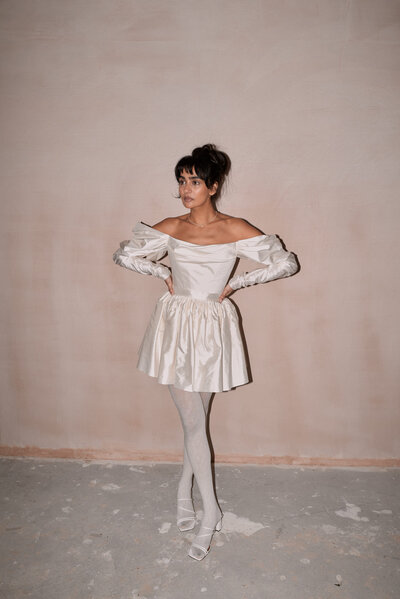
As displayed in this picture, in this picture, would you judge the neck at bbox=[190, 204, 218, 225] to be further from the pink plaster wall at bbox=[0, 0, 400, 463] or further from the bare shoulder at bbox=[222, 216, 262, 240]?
the pink plaster wall at bbox=[0, 0, 400, 463]

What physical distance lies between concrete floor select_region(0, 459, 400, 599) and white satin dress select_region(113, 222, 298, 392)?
0.73 m

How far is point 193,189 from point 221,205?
473mm

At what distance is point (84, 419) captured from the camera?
253cm

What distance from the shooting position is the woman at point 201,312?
1.80 m

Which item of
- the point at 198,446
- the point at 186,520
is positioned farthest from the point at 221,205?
the point at 186,520

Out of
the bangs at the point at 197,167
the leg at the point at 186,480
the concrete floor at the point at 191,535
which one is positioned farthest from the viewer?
the leg at the point at 186,480

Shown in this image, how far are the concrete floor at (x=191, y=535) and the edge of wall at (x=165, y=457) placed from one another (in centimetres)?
5

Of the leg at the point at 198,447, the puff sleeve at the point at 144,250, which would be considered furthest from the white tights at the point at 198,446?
the puff sleeve at the point at 144,250

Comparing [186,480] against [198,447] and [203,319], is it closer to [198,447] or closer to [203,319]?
[198,447]

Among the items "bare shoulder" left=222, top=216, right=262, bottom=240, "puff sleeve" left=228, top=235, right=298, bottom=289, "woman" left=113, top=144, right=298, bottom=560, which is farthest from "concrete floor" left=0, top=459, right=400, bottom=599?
"bare shoulder" left=222, top=216, right=262, bottom=240

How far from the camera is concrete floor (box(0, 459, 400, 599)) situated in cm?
160

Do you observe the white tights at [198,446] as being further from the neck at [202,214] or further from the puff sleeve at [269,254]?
the neck at [202,214]

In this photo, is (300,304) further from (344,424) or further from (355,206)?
(344,424)

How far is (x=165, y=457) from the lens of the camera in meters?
2.52
